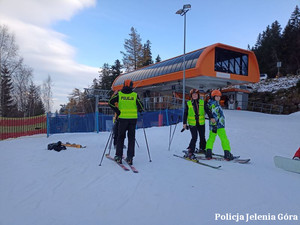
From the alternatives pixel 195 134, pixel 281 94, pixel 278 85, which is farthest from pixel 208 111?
pixel 278 85

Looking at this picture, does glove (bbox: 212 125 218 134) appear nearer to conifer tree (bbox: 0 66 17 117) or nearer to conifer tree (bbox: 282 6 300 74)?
conifer tree (bbox: 0 66 17 117)

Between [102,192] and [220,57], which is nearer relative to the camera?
[102,192]

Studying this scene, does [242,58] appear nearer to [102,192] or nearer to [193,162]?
[193,162]

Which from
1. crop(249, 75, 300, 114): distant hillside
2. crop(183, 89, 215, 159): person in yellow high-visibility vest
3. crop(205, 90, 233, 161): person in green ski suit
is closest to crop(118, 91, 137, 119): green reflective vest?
crop(183, 89, 215, 159): person in yellow high-visibility vest

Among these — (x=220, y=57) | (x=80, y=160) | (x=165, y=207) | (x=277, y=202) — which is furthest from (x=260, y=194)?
(x=220, y=57)

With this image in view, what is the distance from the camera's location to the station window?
21.3m

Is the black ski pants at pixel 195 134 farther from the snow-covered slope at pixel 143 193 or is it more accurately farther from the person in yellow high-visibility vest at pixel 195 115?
the snow-covered slope at pixel 143 193

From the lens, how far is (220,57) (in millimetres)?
21547

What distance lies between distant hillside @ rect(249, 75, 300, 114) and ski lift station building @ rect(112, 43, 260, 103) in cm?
416

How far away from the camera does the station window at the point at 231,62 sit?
21328 millimetres

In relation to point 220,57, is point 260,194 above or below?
below

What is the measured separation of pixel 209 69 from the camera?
20016 mm

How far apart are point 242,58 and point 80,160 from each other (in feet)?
74.1

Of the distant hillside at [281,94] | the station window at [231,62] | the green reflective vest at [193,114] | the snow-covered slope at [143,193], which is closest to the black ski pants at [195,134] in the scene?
the green reflective vest at [193,114]
